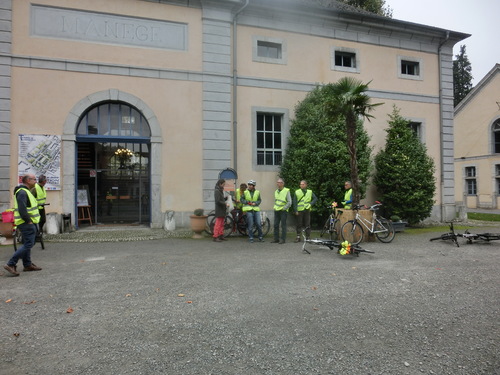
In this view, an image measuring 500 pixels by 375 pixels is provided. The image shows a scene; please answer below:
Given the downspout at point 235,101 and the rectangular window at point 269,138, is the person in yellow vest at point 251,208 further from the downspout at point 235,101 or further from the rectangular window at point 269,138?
the rectangular window at point 269,138

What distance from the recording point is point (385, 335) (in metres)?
3.58

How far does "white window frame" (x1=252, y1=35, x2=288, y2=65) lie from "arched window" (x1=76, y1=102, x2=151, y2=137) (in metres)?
5.25

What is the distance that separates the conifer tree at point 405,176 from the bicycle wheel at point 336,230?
4.60 m

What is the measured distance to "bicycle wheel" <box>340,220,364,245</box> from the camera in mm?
9250

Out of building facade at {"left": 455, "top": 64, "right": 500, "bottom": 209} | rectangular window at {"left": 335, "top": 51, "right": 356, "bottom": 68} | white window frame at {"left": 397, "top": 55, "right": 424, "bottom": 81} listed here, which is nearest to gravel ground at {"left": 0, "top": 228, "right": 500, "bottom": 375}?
rectangular window at {"left": 335, "top": 51, "right": 356, "bottom": 68}

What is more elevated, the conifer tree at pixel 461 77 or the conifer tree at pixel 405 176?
the conifer tree at pixel 461 77

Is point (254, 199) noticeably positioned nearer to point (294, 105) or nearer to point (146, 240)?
point (146, 240)

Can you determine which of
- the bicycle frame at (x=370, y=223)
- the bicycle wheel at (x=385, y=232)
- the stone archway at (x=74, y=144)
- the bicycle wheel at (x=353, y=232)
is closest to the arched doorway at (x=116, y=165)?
the stone archway at (x=74, y=144)

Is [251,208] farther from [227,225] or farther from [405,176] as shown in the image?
[405,176]

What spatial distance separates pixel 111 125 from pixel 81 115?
40.1 inches

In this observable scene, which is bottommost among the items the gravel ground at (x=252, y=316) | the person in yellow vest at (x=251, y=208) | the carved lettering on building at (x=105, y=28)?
the gravel ground at (x=252, y=316)

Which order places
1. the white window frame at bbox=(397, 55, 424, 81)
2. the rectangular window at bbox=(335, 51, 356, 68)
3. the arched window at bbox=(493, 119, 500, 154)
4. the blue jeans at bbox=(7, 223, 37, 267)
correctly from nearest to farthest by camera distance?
the blue jeans at bbox=(7, 223, 37, 267) < the rectangular window at bbox=(335, 51, 356, 68) < the white window frame at bbox=(397, 55, 424, 81) < the arched window at bbox=(493, 119, 500, 154)

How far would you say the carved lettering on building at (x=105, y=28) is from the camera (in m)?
11.2

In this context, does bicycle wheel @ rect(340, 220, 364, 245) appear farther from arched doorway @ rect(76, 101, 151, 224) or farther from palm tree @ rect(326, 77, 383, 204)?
arched doorway @ rect(76, 101, 151, 224)
